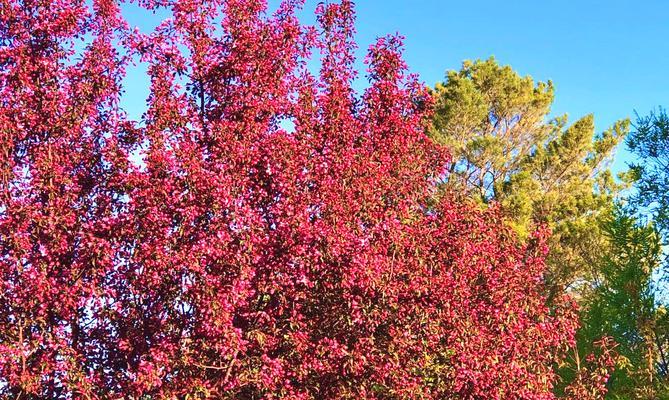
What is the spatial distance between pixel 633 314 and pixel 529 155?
13.4m

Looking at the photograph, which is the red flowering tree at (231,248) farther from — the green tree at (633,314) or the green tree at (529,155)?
the green tree at (529,155)

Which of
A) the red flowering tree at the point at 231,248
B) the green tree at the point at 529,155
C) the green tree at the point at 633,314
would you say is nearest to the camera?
the red flowering tree at the point at 231,248

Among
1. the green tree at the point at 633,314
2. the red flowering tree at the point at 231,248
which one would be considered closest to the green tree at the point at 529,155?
the green tree at the point at 633,314

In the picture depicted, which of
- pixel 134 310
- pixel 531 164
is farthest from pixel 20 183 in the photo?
pixel 531 164

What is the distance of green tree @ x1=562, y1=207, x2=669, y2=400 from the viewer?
17641mm

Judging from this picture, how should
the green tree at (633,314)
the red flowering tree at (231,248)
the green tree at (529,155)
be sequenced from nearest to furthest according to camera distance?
the red flowering tree at (231,248) < the green tree at (633,314) < the green tree at (529,155)

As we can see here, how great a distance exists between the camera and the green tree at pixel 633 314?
17.6 m

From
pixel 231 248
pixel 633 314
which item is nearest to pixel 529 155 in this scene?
pixel 633 314

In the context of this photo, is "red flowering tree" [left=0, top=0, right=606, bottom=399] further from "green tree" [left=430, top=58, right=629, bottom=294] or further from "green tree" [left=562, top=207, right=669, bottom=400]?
"green tree" [left=430, top=58, right=629, bottom=294]

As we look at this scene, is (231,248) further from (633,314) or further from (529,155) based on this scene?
(529,155)

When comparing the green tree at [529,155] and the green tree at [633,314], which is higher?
the green tree at [529,155]

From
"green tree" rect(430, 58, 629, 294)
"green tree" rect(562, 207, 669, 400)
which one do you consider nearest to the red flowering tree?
"green tree" rect(562, 207, 669, 400)

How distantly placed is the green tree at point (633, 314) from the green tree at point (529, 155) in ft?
23.0

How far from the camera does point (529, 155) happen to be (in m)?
30.5
